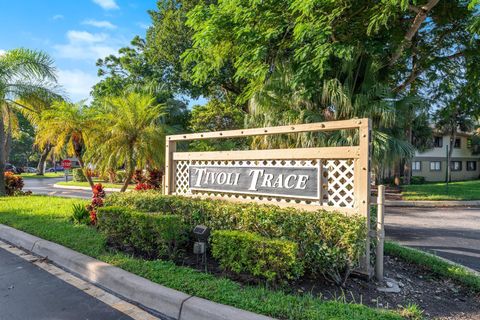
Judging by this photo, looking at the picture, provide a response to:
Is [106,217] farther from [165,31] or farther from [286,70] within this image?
[165,31]

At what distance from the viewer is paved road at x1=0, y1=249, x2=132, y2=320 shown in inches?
133

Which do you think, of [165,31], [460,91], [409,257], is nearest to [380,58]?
[460,91]

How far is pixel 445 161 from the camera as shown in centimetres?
3469

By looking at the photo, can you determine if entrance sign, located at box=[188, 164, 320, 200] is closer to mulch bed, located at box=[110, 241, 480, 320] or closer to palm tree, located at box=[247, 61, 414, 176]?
mulch bed, located at box=[110, 241, 480, 320]

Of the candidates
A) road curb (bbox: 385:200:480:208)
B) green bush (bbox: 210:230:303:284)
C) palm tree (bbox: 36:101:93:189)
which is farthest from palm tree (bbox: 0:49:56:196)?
road curb (bbox: 385:200:480:208)

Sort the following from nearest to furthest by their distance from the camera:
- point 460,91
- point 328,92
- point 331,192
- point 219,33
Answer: point 331,192, point 219,33, point 328,92, point 460,91

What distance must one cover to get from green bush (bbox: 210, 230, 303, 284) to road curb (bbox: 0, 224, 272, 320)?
0.69 meters

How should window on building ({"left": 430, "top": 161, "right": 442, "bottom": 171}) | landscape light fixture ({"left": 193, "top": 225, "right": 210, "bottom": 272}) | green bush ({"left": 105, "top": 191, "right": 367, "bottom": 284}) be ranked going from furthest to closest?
window on building ({"left": 430, "top": 161, "right": 442, "bottom": 171}) < landscape light fixture ({"left": 193, "top": 225, "right": 210, "bottom": 272}) < green bush ({"left": 105, "top": 191, "right": 367, "bottom": 284})

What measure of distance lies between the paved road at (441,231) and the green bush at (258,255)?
4.12 m

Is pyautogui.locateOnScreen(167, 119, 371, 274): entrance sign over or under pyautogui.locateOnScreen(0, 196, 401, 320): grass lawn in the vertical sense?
over

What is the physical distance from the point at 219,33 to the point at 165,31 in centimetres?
1149

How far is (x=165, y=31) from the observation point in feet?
61.5

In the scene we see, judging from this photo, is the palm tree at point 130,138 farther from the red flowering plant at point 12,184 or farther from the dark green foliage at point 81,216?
the red flowering plant at point 12,184

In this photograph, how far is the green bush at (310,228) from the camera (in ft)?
12.4
